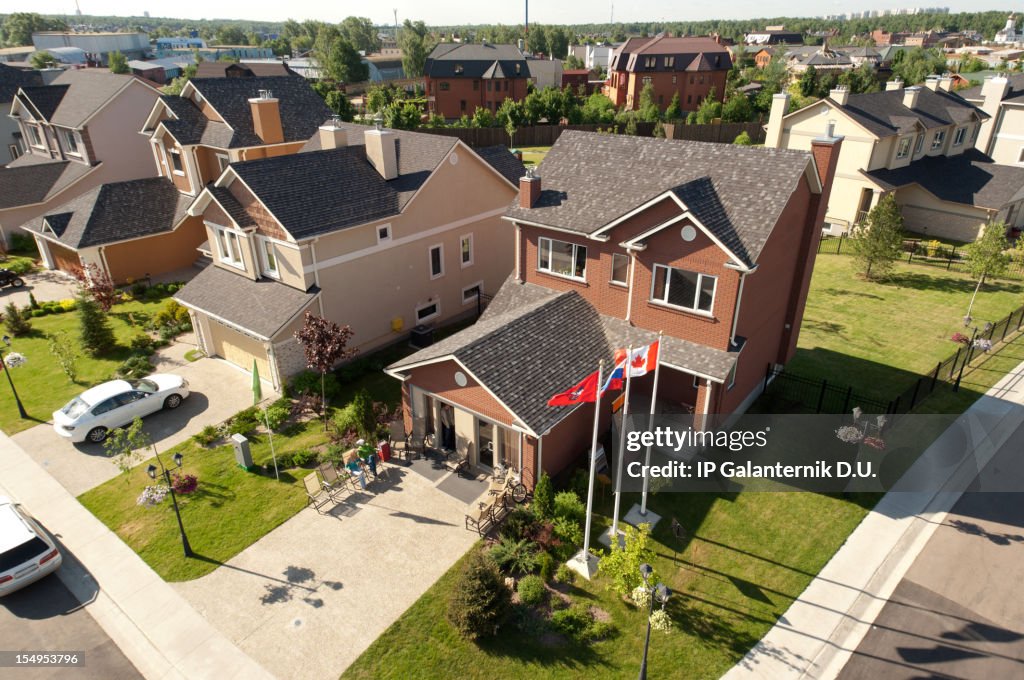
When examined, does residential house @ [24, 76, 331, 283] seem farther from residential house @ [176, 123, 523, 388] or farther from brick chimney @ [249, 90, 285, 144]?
residential house @ [176, 123, 523, 388]

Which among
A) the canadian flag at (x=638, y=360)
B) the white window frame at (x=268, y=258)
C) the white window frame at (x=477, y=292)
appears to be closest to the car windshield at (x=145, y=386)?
the white window frame at (x=268, y=258)

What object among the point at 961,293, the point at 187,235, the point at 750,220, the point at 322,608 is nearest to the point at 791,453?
the point at 750,220

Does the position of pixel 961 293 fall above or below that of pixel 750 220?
below

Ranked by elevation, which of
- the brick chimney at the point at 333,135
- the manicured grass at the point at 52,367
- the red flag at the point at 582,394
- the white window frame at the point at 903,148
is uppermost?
the brick chimney at the point at 333,135

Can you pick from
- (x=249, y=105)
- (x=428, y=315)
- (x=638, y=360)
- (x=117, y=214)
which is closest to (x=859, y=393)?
(x=638, y=360)

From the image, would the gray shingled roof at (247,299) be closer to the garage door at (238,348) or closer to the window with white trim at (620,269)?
the garage door at (238,348)

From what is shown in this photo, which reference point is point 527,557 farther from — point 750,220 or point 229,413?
point 229,413

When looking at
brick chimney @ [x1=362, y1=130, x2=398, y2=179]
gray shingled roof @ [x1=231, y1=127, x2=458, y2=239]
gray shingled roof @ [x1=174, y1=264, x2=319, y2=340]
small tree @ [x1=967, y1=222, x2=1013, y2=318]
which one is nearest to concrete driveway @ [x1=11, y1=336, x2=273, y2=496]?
gray shingled roof @ [x1=174, y1=264, x2=319, y2=340]
